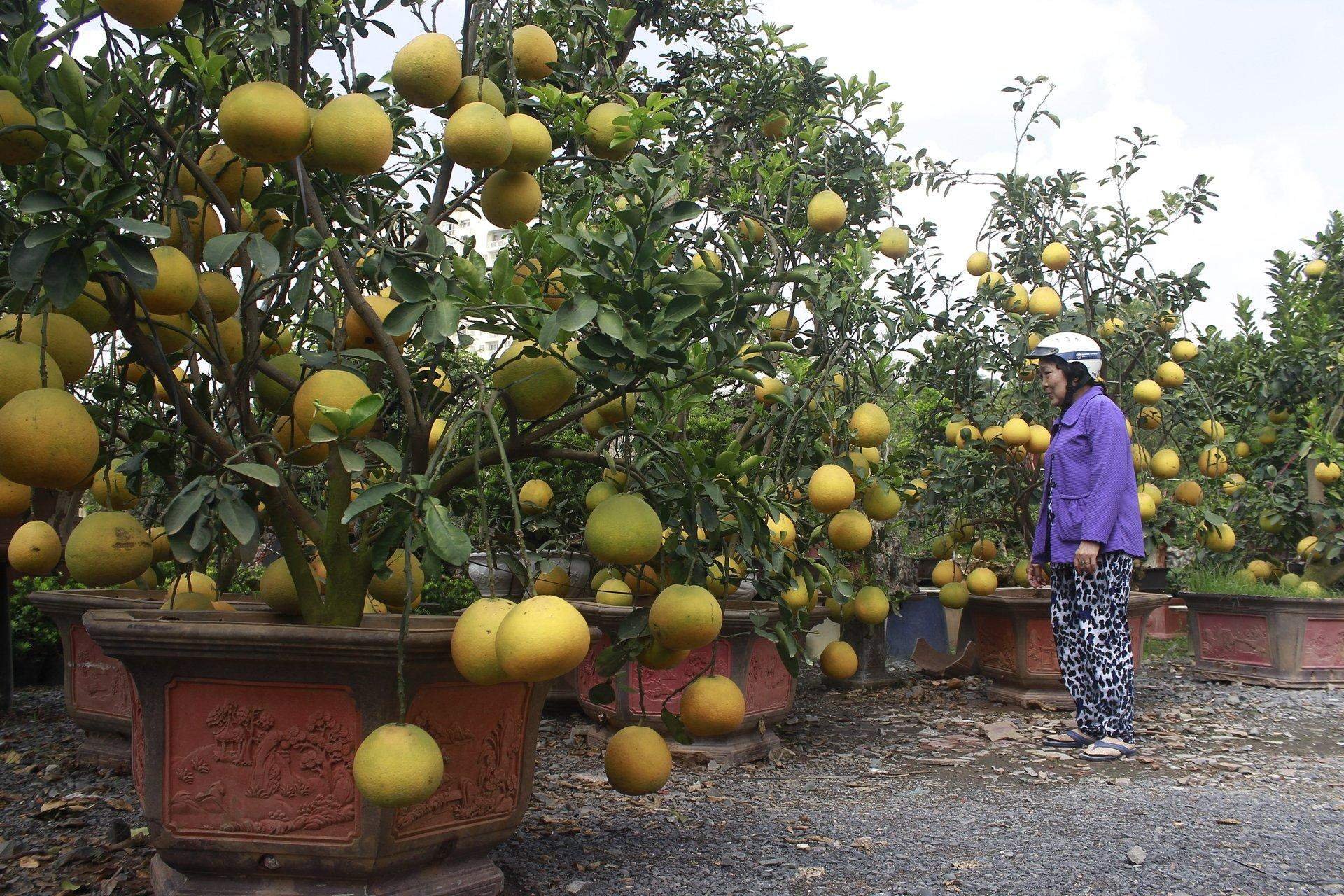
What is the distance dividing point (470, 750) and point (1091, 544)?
2.68 m

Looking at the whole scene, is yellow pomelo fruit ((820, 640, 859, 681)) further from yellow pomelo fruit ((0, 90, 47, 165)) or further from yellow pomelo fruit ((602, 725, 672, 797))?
yellow pomelo fruit ((0, 90, 47, 165))

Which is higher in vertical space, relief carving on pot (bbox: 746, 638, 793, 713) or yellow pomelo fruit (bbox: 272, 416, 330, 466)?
yellow pomelo fruit (bbox: 272, 416, 330, 466)

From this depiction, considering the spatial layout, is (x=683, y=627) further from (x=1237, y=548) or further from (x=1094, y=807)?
(x=1237, y=548)

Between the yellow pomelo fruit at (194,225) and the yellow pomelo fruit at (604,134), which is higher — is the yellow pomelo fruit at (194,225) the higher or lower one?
the lower one

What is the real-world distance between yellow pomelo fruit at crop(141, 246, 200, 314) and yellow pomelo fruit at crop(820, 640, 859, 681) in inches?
95.3

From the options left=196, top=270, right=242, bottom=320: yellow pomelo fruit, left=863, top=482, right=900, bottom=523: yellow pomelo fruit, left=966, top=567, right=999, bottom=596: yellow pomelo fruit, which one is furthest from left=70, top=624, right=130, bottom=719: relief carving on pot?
left=966, top=567, right=999, bottom=596: yellow pomelo fruit

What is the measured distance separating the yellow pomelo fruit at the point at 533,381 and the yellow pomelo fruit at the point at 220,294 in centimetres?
→ 61

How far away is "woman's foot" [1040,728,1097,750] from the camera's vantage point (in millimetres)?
3785

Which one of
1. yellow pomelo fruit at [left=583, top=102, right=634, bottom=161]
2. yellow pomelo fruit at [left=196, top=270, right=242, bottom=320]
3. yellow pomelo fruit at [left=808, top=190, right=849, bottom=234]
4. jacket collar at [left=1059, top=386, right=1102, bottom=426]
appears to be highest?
yellow pomelo fruit at [left=808, top=190, right=849, bottom=234]

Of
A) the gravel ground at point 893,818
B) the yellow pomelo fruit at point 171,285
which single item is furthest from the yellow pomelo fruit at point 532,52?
the gravel ground at point 893,818

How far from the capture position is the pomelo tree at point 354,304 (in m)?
1.51

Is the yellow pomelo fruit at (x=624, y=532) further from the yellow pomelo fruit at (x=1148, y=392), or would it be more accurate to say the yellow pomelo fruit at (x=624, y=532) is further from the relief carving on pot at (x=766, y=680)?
the yellow pomelo fruit at (x=1148, y=392)

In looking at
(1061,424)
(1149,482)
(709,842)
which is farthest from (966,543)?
(709,842)

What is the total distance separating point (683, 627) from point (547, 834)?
103 cm
